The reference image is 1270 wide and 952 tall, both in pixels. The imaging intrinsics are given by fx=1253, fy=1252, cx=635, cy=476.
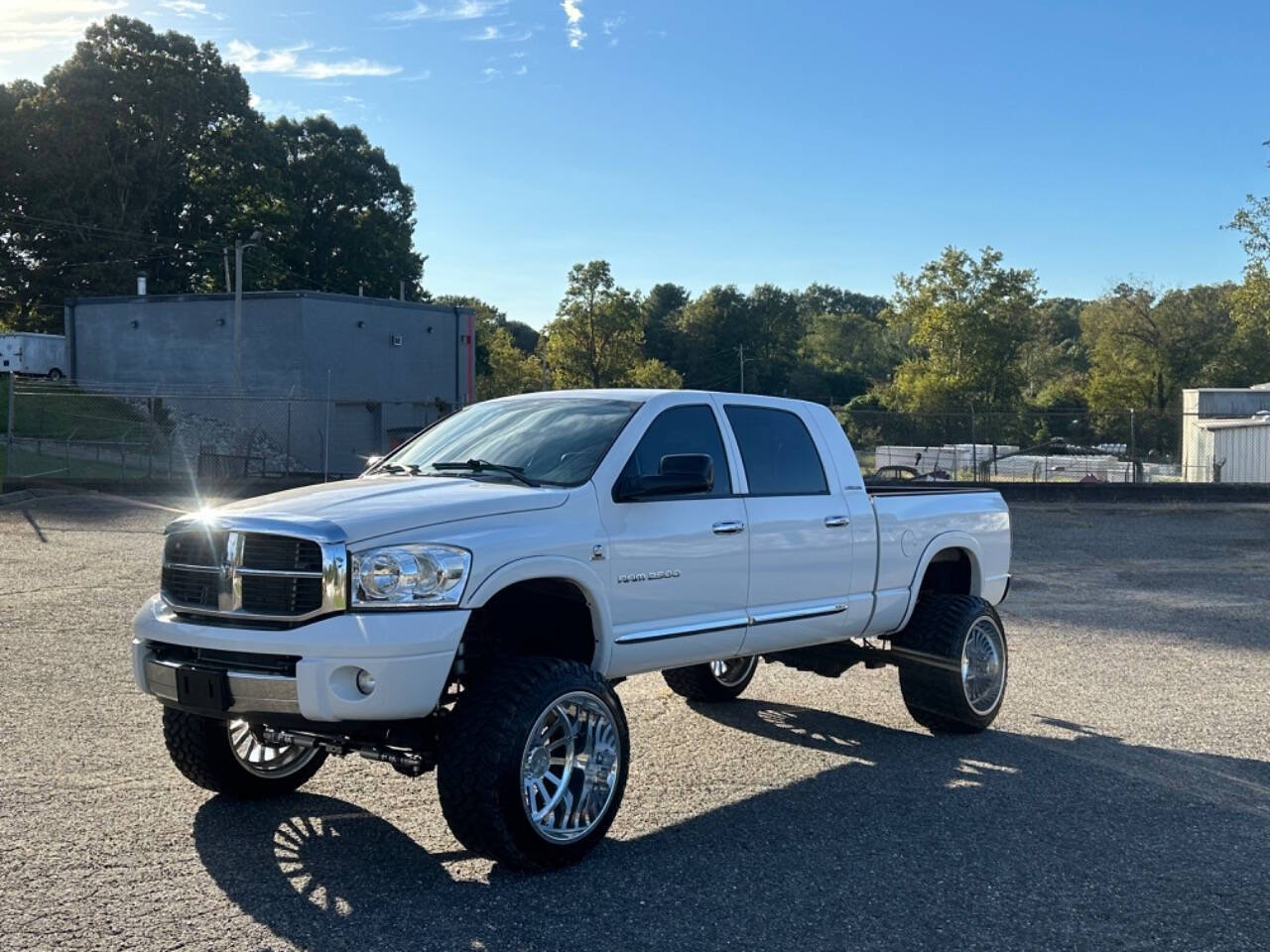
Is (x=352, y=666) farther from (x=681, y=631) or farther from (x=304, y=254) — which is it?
(x=304, y=254)

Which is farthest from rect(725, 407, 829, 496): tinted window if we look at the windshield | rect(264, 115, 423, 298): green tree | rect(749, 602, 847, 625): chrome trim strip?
rect(264, 115, 423, 298): green tree

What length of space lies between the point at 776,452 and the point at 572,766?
2.32m

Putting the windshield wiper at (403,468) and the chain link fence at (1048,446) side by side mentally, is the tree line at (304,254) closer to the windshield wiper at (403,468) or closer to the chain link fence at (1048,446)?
the chain link fence at (1048,446)

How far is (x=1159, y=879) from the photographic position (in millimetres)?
5039

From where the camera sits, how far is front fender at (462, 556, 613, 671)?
5.03 meters

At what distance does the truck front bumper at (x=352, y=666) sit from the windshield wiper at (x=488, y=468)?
992 mm

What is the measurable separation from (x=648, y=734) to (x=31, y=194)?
202ft

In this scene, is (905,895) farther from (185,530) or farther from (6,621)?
(6,621)

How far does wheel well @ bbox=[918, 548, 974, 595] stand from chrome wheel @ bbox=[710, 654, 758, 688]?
4.10 ft

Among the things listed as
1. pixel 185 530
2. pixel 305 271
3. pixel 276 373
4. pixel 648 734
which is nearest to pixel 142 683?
pixel 185 530

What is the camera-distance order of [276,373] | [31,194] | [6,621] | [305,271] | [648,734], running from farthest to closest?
[305,271] → [31,194] → [276,373] → [6,621] → [648,734]

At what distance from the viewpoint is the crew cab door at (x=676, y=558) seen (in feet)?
18.6

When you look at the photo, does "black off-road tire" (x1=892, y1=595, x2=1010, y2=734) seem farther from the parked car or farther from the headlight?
the headlight

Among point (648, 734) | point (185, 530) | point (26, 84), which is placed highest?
point (26, 84)
